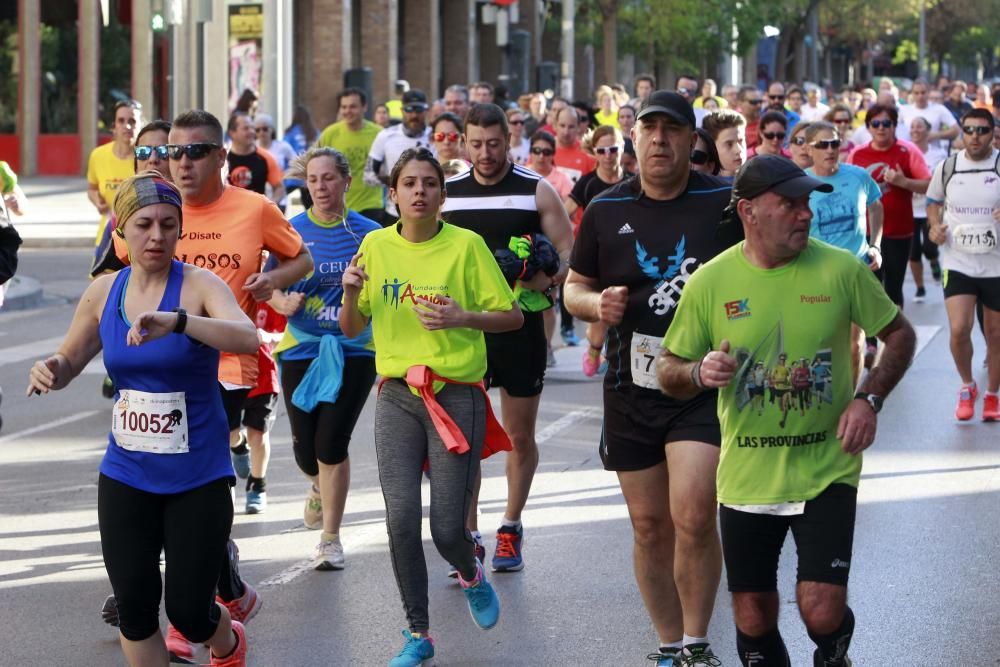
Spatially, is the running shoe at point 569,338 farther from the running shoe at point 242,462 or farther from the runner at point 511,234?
the runner at point 511,234

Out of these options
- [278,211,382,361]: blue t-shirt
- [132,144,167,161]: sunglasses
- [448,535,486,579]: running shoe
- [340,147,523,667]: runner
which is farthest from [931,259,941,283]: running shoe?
[340,147,523,667]: runner

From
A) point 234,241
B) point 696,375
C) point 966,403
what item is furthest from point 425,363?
point 966,403

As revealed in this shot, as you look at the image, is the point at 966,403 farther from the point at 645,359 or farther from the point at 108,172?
the point at 645,359

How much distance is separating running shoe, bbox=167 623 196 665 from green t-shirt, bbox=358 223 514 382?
118 cm

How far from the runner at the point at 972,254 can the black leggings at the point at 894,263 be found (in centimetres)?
179

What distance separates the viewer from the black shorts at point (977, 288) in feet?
38.8

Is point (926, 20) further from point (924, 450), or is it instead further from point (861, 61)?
point (924, 450)

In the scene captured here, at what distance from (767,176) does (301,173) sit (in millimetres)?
4047

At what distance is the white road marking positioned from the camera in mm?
11570

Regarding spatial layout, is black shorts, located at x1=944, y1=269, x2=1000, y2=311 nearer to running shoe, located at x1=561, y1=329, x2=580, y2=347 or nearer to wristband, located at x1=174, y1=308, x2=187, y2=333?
running shoe, located at x1=561, y1=329, x2=580, y2=347

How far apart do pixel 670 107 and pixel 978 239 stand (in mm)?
6331

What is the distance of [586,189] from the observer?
13.5 meters

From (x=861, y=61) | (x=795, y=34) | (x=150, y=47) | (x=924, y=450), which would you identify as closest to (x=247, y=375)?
A: (x=924, y=450)

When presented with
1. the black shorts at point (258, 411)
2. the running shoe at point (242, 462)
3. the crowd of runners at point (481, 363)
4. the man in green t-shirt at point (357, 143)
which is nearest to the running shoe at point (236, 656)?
the crowd of runners at point (481, 363)
